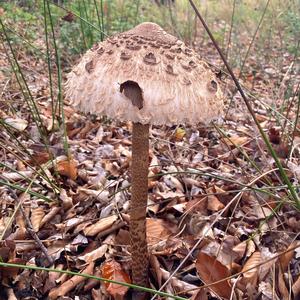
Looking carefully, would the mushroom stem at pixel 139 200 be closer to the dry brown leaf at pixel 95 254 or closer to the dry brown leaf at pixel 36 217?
the dry brown leaf at pixel 95 254

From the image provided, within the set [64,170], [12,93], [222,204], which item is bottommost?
[222,204]

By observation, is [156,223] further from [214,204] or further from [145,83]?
[145,83]

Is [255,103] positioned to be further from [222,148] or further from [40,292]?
[40,292]

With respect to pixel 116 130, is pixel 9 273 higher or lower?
lower

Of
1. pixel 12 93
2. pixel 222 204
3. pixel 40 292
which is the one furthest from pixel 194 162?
pixel 12 93

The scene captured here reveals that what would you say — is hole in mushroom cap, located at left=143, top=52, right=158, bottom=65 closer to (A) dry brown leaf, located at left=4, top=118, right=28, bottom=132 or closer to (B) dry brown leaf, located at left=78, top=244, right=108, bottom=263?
(B) dry brown leaf, located at left=78, top=244, right=108, bottom=263

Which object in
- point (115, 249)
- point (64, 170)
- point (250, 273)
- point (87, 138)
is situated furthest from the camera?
point (87, 138)

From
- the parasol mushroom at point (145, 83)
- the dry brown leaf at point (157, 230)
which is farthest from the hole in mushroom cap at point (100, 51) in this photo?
the dry brown leaf at point (157, 230)
